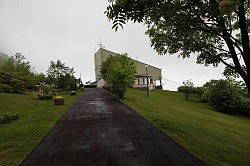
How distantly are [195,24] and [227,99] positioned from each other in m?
33.1

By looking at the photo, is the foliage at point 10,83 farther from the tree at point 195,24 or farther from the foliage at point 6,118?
the tree at point 195,24

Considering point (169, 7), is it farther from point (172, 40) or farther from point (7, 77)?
point (7, 77)

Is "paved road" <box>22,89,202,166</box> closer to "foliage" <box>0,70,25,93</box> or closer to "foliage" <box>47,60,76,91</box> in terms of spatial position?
"foliage" <box>0,70,25,93</box>

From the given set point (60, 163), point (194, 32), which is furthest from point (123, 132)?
point (194, 32)

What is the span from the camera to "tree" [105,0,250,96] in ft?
15.1

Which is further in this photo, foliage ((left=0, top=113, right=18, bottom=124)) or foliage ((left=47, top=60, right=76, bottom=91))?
foliage ((left=47, top=60, right=76, bottom=91))

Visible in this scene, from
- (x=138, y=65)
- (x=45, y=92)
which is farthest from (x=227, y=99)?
(x=138, y=65)

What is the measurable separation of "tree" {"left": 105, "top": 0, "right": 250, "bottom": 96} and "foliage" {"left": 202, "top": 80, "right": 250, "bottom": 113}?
29.7 m

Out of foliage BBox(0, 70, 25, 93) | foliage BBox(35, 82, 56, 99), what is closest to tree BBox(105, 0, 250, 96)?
foliage BBox(35, 82, 56, 99)

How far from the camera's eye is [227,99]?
34.7 metres

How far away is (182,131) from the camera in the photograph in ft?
34.5

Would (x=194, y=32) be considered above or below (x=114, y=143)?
above

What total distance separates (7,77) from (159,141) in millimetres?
33937

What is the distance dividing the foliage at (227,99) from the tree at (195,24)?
29.7 metres
